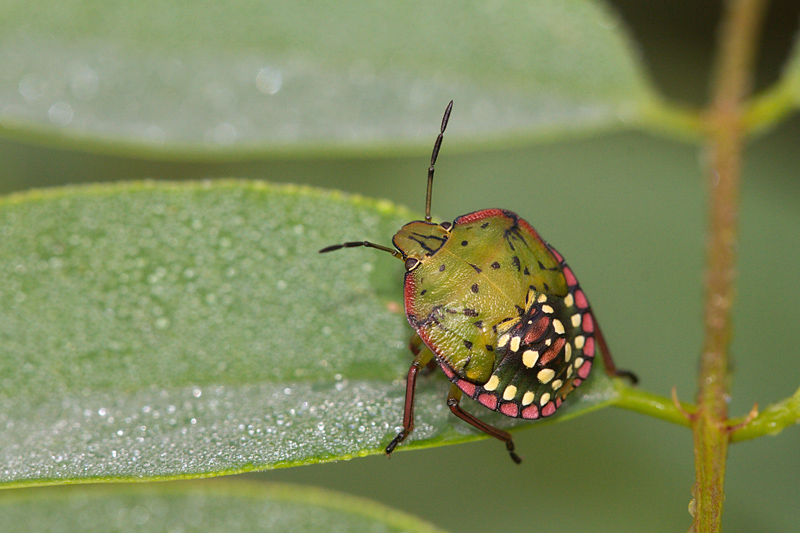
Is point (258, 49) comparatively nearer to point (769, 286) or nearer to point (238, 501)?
point (238, 501)

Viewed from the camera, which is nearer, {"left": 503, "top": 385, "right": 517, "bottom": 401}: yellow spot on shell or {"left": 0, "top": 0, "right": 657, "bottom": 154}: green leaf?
{"left": 503, "top": 385, "right": 517, "bottom": 401}: yellow spot on shell

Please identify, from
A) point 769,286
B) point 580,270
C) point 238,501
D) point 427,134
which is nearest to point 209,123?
point 427,134

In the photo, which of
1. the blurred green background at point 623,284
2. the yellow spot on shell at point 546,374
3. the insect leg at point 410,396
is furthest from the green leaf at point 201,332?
the blurred green background at point 623,284

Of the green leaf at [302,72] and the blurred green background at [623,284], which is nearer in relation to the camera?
the green leaf at [302,72]

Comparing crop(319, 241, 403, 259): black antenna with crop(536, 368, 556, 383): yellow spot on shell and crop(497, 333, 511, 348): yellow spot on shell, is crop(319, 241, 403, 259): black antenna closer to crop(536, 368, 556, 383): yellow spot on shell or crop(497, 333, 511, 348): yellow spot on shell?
crop(497, 333, 511, 348): yellow spot on shell

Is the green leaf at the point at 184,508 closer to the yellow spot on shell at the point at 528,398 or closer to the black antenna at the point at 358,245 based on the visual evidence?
the yellow spot on shell at the point at 528,398

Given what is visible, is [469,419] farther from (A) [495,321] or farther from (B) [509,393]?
(A) [495,321]

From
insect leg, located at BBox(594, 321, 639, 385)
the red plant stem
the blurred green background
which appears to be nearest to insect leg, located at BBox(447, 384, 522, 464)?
insect leg, located at BBox(594, 321, 639, 385)
